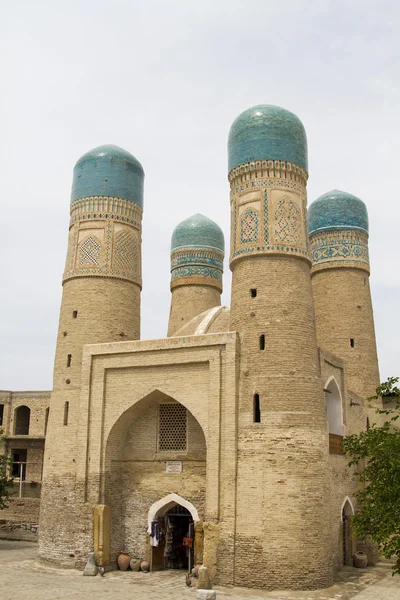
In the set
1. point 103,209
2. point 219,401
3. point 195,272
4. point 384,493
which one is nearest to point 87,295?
point 103,209

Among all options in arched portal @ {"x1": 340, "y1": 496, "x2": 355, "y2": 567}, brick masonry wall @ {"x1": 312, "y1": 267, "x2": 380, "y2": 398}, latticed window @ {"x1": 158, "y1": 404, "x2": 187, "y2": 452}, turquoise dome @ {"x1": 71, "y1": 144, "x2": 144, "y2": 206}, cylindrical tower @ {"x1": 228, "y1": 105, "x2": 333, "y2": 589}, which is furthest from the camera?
brick masonry wall @ {"x1": 312, "y1": 267, "x2": 380, "y2": 398}

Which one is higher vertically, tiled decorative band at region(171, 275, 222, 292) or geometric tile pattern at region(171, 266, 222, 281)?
geometric tile pattern at region(171, 266, 222, 281)

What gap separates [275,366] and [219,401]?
145 cm

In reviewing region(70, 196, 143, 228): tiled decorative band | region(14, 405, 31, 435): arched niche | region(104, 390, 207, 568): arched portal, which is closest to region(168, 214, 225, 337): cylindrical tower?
region(70, 196, 143, 228): tiled decorative band

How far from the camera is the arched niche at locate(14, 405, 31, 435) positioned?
1161 inches

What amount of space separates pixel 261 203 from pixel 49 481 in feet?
27.9

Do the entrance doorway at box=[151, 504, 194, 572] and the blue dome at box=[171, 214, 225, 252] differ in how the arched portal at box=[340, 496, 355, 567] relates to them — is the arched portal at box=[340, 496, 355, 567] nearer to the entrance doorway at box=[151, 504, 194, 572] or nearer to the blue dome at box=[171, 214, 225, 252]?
the entrance doorway at box=[151, 504, 194, 572]

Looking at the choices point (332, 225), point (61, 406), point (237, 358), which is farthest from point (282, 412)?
point (332, 225)

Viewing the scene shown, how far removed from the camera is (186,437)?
15305mm

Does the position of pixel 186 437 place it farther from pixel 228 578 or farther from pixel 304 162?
pixel 304 162

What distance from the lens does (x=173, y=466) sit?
49.6 ft

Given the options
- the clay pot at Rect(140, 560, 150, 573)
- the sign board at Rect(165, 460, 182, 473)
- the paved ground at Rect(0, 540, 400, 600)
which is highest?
the sign board at Rect(165, 460, 182, 473)

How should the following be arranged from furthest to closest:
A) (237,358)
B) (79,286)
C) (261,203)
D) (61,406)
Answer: (79,286)
(61,406)
(261,203)
(237,358)

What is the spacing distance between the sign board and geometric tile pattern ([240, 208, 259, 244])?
536cm
